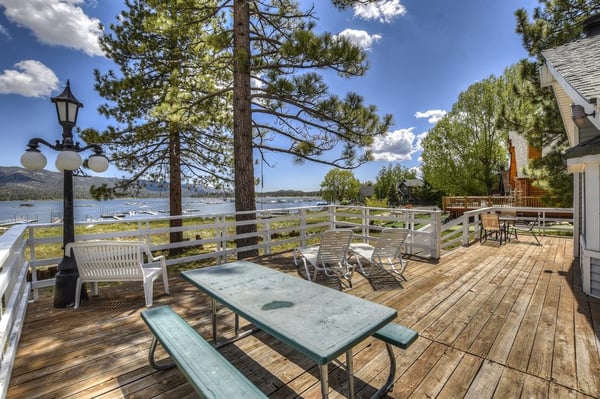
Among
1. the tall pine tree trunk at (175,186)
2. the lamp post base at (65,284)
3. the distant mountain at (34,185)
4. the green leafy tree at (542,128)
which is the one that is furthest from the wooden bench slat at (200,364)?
the green leafy tree at (542,128)

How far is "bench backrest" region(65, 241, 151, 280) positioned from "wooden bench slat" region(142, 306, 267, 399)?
179 centimetres

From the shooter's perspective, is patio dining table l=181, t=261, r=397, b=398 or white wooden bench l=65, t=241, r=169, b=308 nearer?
patio dining table l=181, t=261, r=397, b=398

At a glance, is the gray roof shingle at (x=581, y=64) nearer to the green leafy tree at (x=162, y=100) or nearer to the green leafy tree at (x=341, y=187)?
the green leafy tree at (x=162, y=100)

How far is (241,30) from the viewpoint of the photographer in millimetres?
6102

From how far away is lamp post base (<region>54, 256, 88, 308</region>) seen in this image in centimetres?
359

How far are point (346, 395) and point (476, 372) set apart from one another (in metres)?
1.13

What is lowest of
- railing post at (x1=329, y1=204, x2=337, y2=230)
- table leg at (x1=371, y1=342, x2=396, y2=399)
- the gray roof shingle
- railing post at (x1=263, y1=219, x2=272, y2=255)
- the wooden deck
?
the wooden deck

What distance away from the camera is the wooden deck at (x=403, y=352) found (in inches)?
80.4

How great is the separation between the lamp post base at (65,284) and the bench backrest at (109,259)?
0.18 meters

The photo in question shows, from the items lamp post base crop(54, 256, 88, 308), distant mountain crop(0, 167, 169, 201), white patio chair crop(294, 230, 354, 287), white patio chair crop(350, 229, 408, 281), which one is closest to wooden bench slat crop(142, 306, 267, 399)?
lamp post base crop(54, 256, 88, 308)

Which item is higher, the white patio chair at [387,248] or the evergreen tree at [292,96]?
the evergreen tree at [292,96]

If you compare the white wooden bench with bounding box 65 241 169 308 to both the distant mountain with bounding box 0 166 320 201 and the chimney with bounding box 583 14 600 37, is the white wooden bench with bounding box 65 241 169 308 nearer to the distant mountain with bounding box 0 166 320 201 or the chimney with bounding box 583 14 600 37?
the distant mountain with bounding box 0 166 320 201

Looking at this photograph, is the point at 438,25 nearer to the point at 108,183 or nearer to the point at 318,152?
the point at 318,152

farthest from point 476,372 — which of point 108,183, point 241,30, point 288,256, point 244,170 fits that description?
point 108,183
